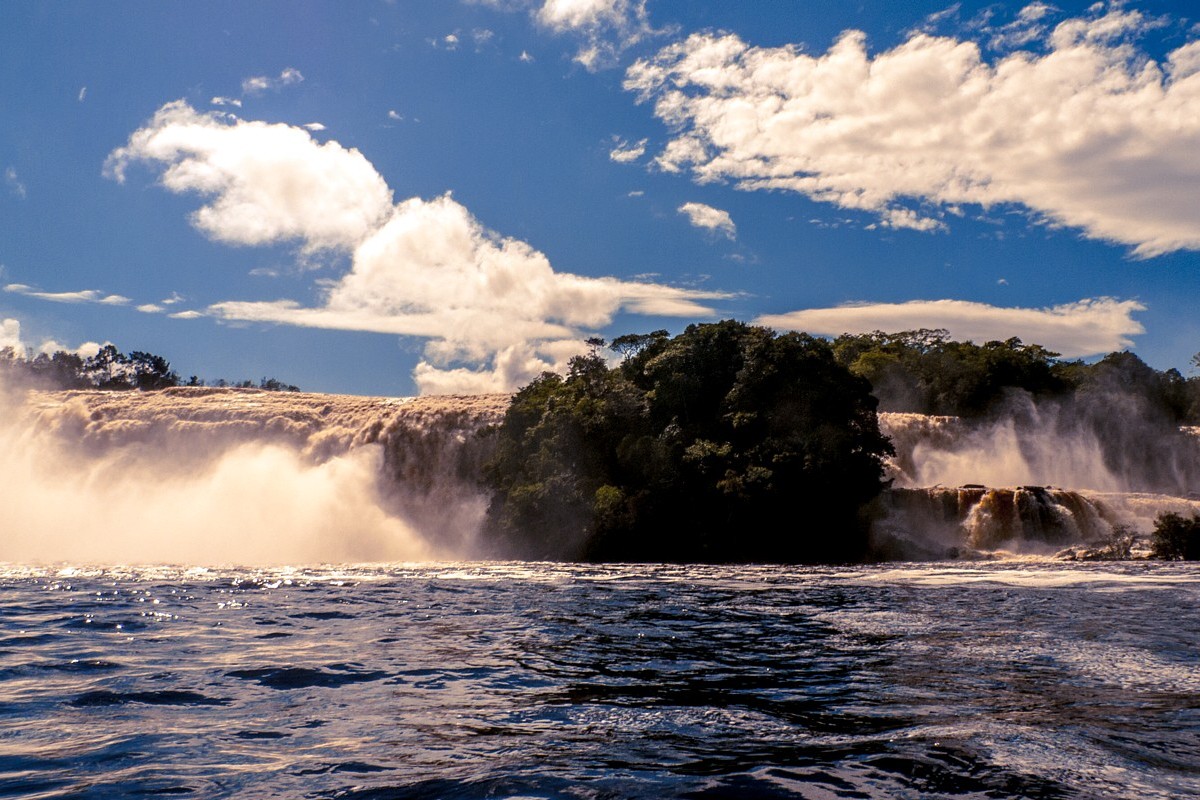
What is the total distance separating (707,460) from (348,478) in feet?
69.0

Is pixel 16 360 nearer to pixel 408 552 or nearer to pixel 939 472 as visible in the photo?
pixel 408 552

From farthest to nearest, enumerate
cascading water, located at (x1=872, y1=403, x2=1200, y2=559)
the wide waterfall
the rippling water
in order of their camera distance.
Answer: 1. the wide waterfall
2. cascading water, located at (x1=872, y1=403, x2=1200, y2=559)
3. the rippling water

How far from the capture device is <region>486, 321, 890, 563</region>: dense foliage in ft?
128

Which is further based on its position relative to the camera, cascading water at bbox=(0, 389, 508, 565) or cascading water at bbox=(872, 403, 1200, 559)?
cascading water at bbox=(0, 389, 508, 565)

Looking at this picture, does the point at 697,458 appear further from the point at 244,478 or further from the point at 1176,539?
the point at 244,478

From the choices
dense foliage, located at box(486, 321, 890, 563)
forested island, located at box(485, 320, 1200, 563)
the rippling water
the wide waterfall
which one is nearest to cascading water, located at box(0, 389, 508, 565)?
the wide waterfall

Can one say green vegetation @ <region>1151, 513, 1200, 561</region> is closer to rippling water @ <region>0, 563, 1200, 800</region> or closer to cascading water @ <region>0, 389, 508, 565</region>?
rippling water @ <region>0, 563, 1200, 800</region>

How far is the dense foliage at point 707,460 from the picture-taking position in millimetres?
39031

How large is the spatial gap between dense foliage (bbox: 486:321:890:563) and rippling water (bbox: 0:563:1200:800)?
Result: 64.1 ft

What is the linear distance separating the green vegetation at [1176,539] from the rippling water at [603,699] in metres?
18.5

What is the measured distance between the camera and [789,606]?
18.9 metres

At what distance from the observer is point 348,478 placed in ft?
170

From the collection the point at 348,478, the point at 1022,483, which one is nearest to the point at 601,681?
the point at 348,478

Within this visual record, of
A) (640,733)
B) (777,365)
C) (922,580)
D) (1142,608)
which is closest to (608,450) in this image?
(777,365)
